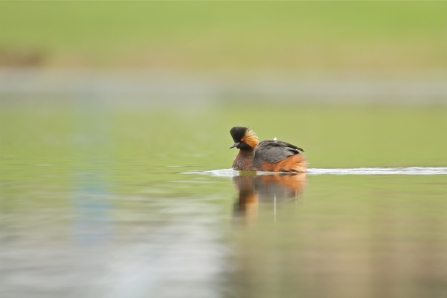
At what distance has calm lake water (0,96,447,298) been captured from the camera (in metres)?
8.80

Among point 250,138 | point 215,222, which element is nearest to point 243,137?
point 250,138

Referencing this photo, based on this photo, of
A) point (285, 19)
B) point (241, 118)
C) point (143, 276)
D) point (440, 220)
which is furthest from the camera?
point (285, 19)

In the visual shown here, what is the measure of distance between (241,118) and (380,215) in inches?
1035

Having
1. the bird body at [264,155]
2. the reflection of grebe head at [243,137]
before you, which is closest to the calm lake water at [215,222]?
the bird body at [264,155]

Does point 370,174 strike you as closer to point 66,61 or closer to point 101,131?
point 101,131

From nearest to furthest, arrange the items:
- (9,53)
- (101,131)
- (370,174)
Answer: (370,174) → (101,131) → (9,53)

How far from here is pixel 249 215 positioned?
12.5 m

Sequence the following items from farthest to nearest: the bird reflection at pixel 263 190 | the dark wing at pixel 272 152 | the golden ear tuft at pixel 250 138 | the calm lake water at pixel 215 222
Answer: the golden ear tuft at pixel 250 138
the dark wing at pixel 272 152
the bird reflection at pixel 263 190
the calm lake water at pixel 215 222

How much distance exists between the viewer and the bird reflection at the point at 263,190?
13.1m

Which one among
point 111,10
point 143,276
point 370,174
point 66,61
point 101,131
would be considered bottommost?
point 143,276

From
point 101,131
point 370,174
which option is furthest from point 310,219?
point 101,131

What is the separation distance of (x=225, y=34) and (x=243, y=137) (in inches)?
3211

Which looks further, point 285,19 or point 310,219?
point 285,19

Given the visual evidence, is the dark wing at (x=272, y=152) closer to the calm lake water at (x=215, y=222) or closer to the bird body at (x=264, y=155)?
the bird body at (x=264, y=155)
